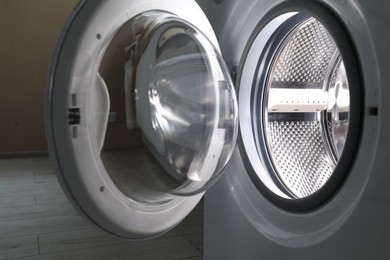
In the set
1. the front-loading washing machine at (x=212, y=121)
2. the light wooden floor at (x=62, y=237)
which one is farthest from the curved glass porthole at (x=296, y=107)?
the light wooden floor at (x=62, y=237)

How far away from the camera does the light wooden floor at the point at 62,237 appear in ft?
3.68

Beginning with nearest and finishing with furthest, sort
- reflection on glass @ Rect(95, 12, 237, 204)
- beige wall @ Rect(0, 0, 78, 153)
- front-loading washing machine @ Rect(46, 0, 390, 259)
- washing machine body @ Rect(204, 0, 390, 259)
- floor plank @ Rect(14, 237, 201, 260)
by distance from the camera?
washing machine body @ Rect(204, 0, 390, 259), front-loading washing machine @ Rect(46, 0, 390, 259), reflection on glass @ Rect(95, 12, 237, 204), floor plank @ Rect(14, 237, 201, 260), beige wall @ Rect(0, 0, 78, 153)

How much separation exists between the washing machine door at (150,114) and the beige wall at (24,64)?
2.42 metres

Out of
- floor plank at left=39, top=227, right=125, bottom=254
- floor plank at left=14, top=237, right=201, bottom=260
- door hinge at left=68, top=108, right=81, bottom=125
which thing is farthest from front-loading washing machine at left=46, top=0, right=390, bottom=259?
floor plank at left=39, top=227, right=125, bottom=254

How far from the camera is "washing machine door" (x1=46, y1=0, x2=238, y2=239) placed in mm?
571

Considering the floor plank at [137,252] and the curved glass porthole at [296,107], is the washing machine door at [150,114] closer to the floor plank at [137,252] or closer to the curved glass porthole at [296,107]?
the curved glass porthole at [296,107]

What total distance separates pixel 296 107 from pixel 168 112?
0.26m

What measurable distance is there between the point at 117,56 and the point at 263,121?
0.95 feet

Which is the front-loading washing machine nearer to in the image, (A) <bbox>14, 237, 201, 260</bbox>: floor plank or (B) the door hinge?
(B) the door hinge

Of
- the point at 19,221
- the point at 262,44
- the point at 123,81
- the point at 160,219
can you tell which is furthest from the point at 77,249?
the point at 262,44

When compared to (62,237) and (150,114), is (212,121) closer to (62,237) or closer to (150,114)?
(150,114)

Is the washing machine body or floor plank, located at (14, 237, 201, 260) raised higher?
the washing machine body

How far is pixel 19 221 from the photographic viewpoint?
1.41 metres

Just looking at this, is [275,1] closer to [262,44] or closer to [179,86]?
[262,44]
